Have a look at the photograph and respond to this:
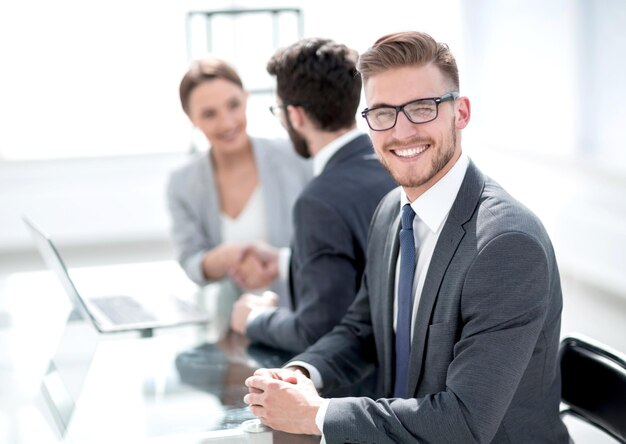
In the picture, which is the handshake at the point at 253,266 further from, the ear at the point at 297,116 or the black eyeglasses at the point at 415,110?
the black eyeglasses at the point at 415,110

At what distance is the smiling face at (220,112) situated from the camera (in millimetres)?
3199

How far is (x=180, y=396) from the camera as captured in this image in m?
2.00

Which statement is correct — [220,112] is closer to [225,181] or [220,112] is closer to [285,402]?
[225,181]

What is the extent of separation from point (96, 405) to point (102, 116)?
15.8 feet

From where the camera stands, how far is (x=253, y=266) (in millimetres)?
2855

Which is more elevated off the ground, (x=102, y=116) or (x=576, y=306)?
(x=102, y=116)

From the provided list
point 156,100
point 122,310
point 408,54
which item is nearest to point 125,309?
point 122,310

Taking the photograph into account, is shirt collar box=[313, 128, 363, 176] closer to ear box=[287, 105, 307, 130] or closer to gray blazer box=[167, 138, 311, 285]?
ear box=[287, 105, 307, 130]

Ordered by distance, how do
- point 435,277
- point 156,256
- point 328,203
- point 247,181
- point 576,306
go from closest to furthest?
point 435,277
point 328,203
point 247,181
point 576,306
point 156,256

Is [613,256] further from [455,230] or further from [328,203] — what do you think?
[455,230]

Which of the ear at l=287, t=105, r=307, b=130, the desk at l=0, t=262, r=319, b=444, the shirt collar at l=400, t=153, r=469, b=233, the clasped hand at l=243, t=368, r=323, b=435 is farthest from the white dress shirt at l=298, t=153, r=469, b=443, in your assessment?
the ear at l=287, t=105, r=307, b=130

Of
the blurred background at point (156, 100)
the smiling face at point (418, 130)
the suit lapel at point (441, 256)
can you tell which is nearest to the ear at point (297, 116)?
the smiling face at point (418, 130)

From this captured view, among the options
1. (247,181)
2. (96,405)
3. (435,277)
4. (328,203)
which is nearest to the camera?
(435,277)

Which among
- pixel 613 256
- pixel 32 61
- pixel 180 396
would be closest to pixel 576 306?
pixel 613 256
